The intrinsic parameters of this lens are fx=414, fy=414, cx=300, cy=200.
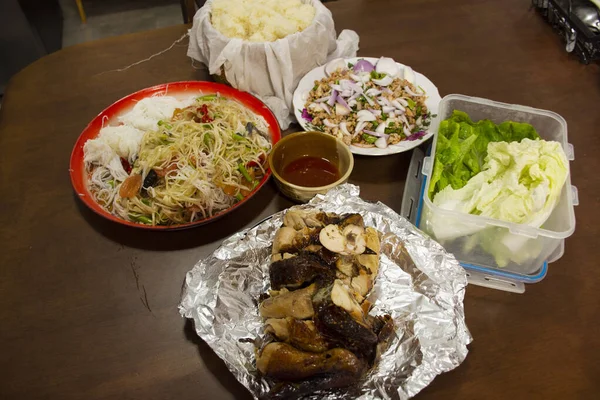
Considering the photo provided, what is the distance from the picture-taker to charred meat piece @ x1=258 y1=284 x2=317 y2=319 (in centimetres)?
113

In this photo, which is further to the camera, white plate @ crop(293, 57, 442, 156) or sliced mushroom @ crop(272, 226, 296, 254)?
white plate @ crop(293, 57, 442, 156)


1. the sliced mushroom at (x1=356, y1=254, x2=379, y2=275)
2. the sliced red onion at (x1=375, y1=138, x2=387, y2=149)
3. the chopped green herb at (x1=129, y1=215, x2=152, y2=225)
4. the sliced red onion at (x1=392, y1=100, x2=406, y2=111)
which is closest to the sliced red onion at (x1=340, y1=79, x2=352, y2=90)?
the sliced red onion at (x1=392, y1=100, x2=406, y2=111)

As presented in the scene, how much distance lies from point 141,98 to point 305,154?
0.83m

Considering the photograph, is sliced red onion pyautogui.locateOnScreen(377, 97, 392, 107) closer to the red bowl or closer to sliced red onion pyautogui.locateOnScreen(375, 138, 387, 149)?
sliced red onion pyautogui.locateOnScreen(375, 138, 387, 149)

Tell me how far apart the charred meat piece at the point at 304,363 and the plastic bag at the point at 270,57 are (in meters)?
1.08

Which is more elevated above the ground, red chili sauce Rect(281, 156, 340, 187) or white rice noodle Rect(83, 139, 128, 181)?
white rice noodle Rect(83, 139, 128, 181)

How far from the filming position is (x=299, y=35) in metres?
1.71

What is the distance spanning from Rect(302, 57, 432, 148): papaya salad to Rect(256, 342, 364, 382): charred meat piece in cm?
87

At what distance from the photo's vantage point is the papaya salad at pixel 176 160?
1.53 meters

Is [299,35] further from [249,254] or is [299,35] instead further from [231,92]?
[249,254]

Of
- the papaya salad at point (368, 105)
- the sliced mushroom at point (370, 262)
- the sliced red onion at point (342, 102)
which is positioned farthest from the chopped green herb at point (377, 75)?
the sliced mushroom at point (370, 262)

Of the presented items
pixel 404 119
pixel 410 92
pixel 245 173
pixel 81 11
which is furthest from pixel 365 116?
pixel 81 11

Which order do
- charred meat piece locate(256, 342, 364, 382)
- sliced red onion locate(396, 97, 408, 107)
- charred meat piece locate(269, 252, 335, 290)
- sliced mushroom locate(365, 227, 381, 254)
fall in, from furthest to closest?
1. sliced red onion locate(396, 97, 408, 107)
2. sliced mushroom locate(365, 227, 381, 254)
3. charred meat piece locate(269, 252, 335, 290)
4. charred meat piece locate(256, 342, 364, 382)

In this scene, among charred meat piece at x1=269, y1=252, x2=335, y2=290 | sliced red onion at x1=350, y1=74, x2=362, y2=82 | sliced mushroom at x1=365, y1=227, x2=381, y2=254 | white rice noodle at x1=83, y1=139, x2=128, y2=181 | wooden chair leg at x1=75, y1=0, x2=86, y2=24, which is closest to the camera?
charred meat piece at x1=269, y1=252, x2=335, y2=290
